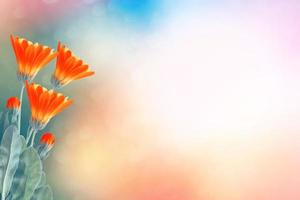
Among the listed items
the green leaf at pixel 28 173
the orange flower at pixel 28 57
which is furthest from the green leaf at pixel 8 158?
the orange flower at pixel 28 57

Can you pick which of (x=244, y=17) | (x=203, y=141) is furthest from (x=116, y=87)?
(x=244, y=17)

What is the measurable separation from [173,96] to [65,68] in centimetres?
25

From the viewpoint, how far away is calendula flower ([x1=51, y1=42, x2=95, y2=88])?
109 centimetres

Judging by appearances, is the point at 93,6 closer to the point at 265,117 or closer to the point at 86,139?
the point at 86,139

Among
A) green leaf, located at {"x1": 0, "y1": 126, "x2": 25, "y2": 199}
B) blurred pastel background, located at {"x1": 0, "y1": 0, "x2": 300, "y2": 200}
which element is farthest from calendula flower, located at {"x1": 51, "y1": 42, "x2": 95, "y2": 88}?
green leaf, located at {"x1": 0, "y1": 126, "x2": 25, "y2": 199}

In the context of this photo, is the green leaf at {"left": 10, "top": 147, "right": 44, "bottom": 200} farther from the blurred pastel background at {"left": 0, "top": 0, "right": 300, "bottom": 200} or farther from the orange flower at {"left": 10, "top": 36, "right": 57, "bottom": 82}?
the orange flower at {"left": 10, "top": 36, "right": 57, "bottom": 82}

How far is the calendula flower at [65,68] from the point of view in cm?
109

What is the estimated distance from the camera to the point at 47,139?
108cm

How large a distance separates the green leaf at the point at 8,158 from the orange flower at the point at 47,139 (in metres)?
0.06

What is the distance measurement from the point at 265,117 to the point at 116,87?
352 millimetres

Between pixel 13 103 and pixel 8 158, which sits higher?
pixel 13 103

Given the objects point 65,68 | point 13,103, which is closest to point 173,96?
point 65,68

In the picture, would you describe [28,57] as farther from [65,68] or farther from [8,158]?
[8,158]

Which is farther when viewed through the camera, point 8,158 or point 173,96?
point 173,96
